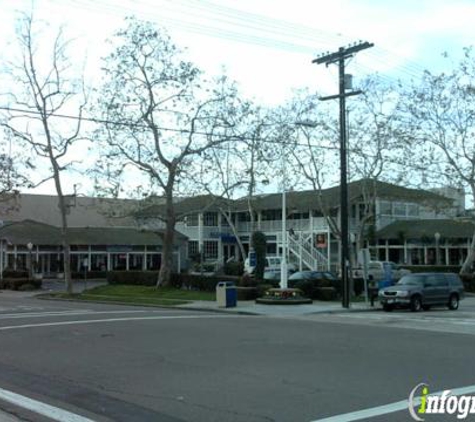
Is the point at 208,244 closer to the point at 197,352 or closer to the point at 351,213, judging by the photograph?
the point at 351,213

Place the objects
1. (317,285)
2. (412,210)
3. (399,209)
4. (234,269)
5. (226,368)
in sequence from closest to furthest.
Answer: (226,368) < (317,285) < (234,269) < (399,209) < (412,210)

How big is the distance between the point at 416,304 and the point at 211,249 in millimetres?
43680

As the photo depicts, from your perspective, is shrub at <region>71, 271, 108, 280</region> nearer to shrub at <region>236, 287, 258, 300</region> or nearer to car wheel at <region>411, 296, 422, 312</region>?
shrub at <region>236, 287, 258, 300</region>

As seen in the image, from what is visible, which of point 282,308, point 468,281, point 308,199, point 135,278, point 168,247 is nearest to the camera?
point 282,308

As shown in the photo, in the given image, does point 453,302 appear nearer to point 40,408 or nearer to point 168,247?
point 168,247

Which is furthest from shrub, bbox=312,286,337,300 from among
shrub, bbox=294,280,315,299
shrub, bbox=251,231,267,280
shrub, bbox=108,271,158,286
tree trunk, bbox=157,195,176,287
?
shrub, bbox=108,271,158,286

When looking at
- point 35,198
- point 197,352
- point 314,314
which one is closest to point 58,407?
point 197,352

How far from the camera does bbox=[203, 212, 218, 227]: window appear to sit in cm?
7088

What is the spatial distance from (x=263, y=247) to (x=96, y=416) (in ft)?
105

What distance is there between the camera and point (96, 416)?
809cm

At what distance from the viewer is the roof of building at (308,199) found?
46.7 meters

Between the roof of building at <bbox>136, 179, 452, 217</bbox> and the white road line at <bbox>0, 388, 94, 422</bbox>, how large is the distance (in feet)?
101

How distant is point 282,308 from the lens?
92.6 ft

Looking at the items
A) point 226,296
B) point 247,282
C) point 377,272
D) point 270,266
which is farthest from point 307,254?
point 226,296
